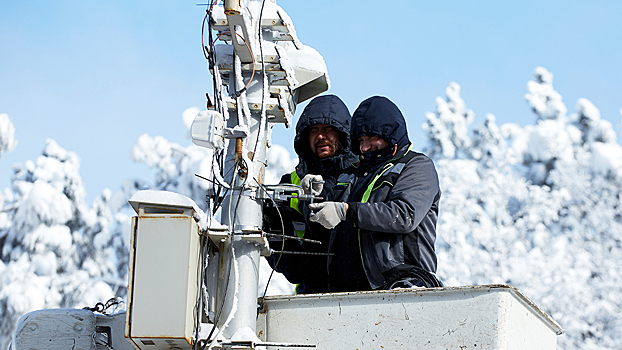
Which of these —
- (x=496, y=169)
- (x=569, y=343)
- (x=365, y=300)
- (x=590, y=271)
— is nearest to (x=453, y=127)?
(x=496, y=169)

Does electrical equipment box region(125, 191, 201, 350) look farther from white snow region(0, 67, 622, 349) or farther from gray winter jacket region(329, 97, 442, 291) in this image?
white snow region(0, 67, 622, 349)

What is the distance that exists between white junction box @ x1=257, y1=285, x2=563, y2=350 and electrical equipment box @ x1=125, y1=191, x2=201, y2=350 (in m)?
0.58

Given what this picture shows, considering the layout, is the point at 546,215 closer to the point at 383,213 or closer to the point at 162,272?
the point at 383,213

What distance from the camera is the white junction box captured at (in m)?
3.41

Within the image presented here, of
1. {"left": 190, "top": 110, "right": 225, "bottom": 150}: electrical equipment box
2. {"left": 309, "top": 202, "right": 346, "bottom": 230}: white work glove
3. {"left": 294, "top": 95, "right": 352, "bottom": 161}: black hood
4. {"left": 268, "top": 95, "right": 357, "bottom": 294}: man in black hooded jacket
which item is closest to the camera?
{"left": 190, "top": 110, "right": 225, "bottom": 150}: electrical equipment box

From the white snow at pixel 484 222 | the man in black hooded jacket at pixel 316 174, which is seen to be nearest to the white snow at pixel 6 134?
the white snow at pixel 484 222

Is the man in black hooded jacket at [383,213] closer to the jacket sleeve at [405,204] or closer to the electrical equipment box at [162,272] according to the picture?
the jacket sleeve at [405,204]

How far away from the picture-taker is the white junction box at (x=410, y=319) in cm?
341

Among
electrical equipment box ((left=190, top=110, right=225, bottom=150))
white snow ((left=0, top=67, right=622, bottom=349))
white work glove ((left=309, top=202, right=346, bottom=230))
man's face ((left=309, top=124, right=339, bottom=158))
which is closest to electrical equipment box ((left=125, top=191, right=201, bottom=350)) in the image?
electrical equipment box ((left=190, top=110, right=225, bottom=150))

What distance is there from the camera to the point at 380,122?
15.0ft

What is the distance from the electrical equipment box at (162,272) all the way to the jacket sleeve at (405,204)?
102cm

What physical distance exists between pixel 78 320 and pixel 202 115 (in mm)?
1333

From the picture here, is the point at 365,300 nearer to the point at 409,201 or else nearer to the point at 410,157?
the point at 409,201

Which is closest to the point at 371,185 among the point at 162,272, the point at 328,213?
the point at 328,213
